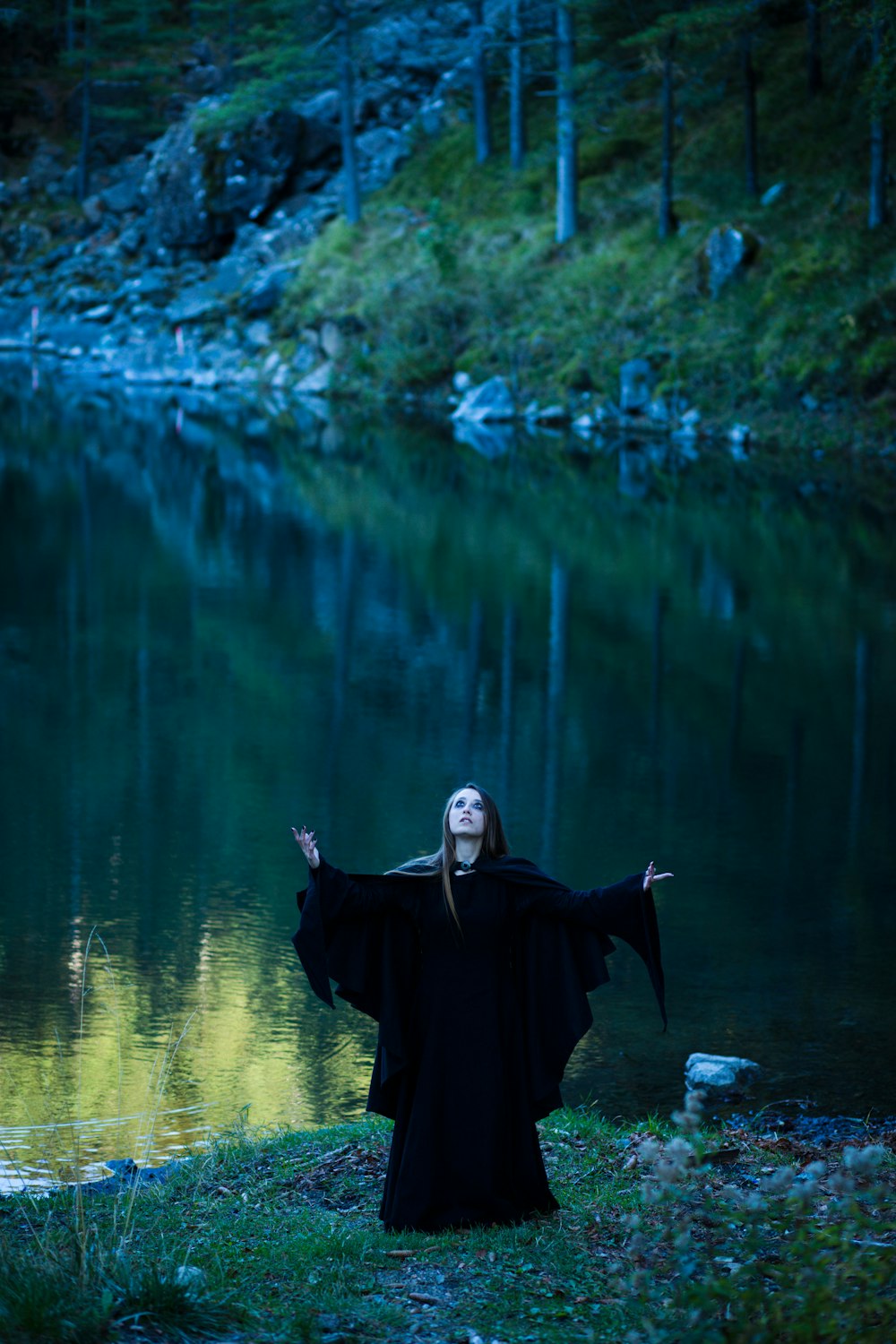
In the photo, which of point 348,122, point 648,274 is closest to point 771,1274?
point 648,274

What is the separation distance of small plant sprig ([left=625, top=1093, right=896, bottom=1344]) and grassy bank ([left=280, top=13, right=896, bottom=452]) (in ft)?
97.3

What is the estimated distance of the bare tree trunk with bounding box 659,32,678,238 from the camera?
38.9m

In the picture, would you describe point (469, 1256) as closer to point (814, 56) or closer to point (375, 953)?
point (375, 953)

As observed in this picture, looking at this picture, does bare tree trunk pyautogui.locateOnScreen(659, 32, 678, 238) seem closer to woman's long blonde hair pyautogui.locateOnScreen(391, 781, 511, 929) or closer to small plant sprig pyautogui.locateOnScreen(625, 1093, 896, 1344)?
woman's long blonde hair pyautogui.locateOnScreen(391, 781, 511, 929)

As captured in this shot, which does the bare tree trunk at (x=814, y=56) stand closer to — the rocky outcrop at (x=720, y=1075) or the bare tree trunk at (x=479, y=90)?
the bare tree trunk at (x=479, y=90)

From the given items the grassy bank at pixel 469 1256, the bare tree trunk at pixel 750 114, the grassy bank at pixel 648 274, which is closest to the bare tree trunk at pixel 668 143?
the grassy bank at pixel 648 274

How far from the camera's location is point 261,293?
5588 centimetres

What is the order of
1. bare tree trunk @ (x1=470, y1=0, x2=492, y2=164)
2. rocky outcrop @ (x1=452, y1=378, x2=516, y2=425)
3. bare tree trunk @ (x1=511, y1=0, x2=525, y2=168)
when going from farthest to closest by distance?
1. bare tree trunk @ (x1=470, y1=0, x2=492, y2=164)
2. bare tree trunk @ (x1=511, y1=0, x2=525, y2=168)
3. rocky outcrop @ (x1=452, y1=378, x2=516, y2=425)

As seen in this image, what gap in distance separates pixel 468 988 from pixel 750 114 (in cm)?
3790

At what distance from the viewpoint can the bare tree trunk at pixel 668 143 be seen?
128ft

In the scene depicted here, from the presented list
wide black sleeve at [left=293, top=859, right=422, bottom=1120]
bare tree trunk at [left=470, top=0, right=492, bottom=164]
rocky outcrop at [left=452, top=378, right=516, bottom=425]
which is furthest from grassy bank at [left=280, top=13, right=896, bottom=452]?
wide black sleeve at [left=293, top=859, right=422, bottom=1120]

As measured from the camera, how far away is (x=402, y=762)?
1363 centimetres

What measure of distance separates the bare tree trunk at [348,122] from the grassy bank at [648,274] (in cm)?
89

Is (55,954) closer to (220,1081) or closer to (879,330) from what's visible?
(220,1081)
